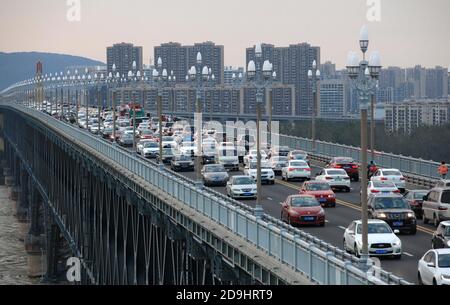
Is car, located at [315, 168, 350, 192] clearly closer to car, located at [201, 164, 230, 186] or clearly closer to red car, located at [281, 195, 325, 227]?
car, located at [201, 164, 230, 186]

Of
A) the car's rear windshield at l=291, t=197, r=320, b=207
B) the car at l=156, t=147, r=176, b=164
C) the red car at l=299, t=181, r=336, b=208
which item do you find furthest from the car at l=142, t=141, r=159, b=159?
the car's rear windshield at l=291, t=197, r=320, b=207

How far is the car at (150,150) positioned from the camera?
76438mm

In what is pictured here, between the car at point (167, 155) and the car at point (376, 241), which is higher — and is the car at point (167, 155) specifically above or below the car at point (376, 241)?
below

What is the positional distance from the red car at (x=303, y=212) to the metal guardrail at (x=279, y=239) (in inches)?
118

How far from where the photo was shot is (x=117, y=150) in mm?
60906

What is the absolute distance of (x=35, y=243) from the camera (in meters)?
118

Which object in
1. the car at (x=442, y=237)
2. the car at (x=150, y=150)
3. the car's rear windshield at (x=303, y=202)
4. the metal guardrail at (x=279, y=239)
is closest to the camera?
the metal guardrail at (x=279, y=239)

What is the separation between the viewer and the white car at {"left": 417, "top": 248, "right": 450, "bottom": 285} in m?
25.1

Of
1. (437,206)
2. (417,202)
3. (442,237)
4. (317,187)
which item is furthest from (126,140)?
(442,237)

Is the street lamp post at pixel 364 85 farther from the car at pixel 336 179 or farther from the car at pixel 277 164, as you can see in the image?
the car at pixel 277 164

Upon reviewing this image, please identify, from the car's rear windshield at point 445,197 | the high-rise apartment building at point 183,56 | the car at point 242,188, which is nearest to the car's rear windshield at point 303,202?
the car's rear windshield at point 445,197

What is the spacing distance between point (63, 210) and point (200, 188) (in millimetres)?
60544
